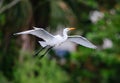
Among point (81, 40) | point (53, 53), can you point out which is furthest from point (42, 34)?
point (53, 53)

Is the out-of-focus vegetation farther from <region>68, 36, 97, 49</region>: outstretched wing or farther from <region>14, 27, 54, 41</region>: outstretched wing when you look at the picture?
<region>14, 27, 54, 41</region>: outstretched wing

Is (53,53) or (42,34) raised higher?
(53,53)

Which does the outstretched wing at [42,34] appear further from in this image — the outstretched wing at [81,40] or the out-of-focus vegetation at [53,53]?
the out-of-focus vegetation at [53,53]

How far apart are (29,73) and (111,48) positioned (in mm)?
2396

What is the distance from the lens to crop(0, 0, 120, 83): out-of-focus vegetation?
13.4 m

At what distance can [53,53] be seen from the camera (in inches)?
627

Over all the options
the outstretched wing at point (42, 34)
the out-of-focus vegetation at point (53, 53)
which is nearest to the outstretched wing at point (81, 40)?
the outstretched wing at point (42, 34)

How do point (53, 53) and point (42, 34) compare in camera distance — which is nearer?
point (42, 34)

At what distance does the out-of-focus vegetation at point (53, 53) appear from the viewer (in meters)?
13.4

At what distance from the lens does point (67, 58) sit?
16.8 m

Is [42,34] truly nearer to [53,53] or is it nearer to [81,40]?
[81,40]

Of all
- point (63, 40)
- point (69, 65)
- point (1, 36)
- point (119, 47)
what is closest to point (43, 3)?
point (1, 36)

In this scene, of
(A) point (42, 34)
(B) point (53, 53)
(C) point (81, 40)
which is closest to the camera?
(A) point (42, 34)

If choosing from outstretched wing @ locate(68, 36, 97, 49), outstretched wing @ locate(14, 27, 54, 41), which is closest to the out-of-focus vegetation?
outstretched wing @ locate(68, 36, 97, 49)
